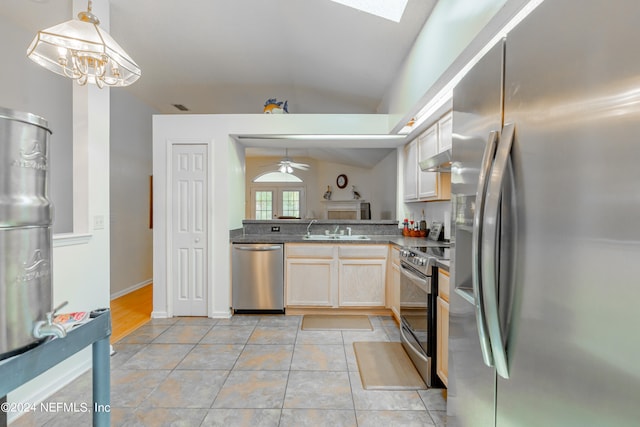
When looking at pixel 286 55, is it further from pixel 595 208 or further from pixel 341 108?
pixel 595 208

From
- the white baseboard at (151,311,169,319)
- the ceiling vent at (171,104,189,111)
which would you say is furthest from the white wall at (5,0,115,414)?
the ceiling vent at (171,104,189,111)

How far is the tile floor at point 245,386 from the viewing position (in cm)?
167

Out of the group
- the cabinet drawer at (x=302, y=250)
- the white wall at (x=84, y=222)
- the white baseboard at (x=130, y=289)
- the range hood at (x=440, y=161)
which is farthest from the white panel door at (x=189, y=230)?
the range hood at (x=440, y=161)

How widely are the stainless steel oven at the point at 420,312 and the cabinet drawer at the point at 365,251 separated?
83 cm

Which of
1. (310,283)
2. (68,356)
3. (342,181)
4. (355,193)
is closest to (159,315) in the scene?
(310,283)

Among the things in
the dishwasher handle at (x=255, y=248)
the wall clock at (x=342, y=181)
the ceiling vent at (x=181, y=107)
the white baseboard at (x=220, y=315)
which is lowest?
the white baseboard at (x=220, y=315)

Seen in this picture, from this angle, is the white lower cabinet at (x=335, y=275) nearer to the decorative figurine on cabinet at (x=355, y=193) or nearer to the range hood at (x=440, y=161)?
the range hood at (x=440, y=161)

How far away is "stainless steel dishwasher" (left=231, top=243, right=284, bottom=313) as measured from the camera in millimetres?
3297

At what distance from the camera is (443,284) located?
1.83m

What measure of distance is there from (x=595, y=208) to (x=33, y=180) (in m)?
1.23

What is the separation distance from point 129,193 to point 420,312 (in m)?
4.31

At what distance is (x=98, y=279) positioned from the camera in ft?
7.56

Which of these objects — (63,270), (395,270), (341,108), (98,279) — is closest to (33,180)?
(63,270)

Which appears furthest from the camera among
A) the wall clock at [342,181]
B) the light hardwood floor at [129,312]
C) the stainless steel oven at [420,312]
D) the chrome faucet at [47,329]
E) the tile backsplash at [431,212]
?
the wall clock at [342,181]
